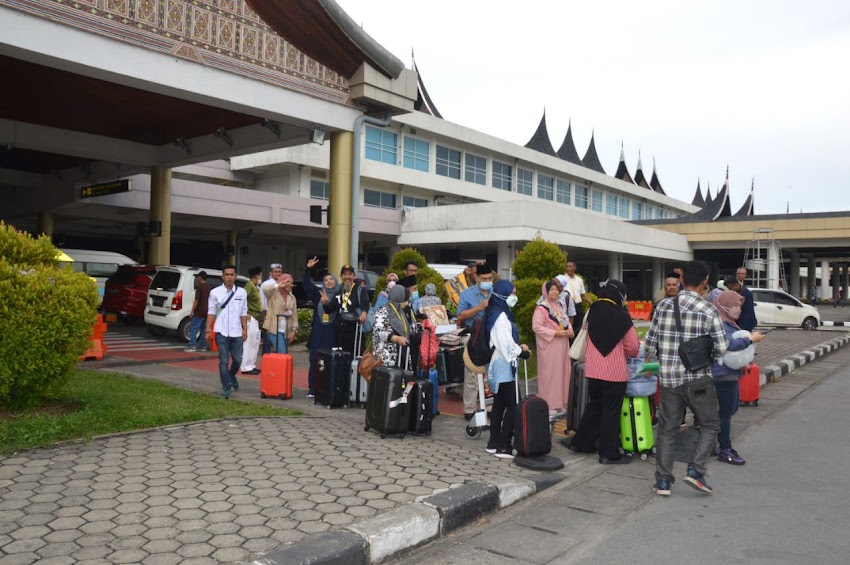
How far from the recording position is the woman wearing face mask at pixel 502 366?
20.3ft

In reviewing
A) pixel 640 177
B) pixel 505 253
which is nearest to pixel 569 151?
pixel 640 177

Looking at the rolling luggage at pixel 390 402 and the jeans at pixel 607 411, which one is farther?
the rolling luggage at pixel 390 402

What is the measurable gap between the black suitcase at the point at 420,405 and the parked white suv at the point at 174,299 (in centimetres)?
892

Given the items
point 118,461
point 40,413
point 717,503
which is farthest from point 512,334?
point 40,413

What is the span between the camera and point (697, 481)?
5363mm

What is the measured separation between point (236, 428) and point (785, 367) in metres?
11.1

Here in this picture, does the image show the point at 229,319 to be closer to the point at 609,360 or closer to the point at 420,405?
the point at 420,405

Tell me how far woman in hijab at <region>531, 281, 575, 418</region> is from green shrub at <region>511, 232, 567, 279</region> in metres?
7.13

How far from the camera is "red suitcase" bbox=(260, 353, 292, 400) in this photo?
8727mm

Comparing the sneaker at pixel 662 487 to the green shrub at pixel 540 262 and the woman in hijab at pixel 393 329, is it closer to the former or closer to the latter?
the woman in hijab at pixel 393 329

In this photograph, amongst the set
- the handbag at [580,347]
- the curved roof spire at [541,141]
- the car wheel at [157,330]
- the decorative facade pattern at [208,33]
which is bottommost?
the car wheel at [157,330]

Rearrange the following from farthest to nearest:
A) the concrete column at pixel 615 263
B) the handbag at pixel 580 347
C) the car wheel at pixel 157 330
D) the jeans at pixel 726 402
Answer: the concrete column at pixel 615 263 → the car wheel at pixel 157 330 → the handbag at pixel 580 347 → the jeans at pixel 726 402

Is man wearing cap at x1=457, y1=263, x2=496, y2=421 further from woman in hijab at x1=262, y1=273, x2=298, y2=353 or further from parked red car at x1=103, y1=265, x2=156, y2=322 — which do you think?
parked red car at x1=103, y1=265, x2=156, y2=322

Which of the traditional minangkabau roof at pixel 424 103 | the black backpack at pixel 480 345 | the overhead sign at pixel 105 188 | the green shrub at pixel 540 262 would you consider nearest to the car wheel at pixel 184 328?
the overhead sign at pixel 105 188
